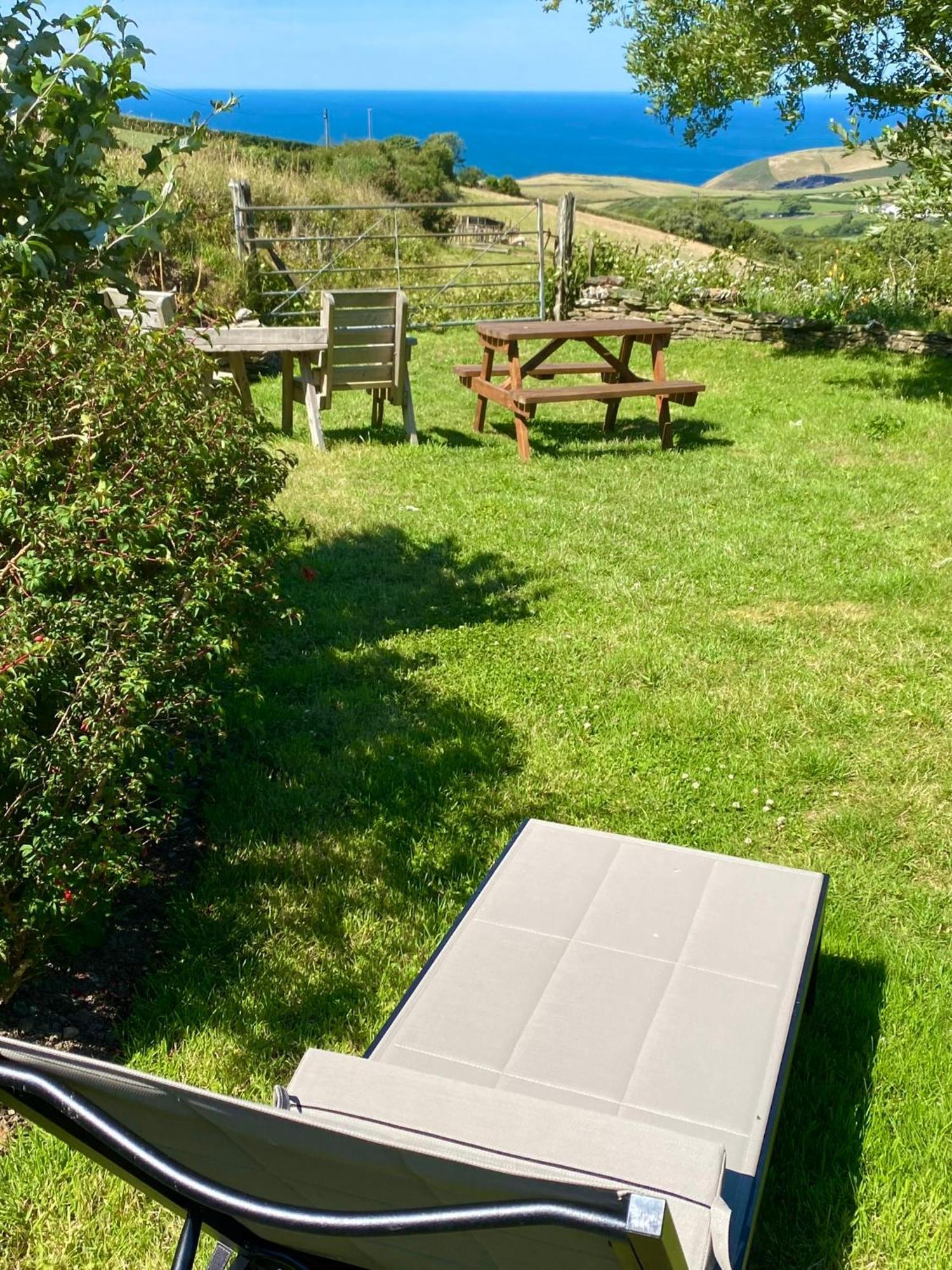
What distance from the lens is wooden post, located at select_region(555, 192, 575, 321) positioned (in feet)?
45.6

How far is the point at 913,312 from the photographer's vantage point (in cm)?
1284

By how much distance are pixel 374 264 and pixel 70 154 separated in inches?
470

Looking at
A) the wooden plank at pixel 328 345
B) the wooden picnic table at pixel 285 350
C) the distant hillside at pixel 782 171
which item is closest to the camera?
the wooden picnic table at pixel 285 350

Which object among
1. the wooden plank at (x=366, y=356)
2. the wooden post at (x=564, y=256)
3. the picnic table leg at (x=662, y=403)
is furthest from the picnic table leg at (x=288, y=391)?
the wooden post at (x=564, y=256)

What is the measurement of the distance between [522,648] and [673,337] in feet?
30.0

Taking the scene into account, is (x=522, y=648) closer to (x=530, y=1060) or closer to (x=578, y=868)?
(x=578, y=868)

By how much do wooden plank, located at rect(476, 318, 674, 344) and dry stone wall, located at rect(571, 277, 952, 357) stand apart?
2.86 metres

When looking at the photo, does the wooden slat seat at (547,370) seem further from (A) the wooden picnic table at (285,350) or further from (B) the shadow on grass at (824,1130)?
(B) the shadow on grass at (824,1130)

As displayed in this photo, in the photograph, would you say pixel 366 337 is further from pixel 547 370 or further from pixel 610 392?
pixel 610 392

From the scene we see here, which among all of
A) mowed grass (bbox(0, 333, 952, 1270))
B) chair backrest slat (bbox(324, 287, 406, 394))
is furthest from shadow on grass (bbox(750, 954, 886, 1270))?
chair backrest slat (bbox(324, 287, 406, 394))

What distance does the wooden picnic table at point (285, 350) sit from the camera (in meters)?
8.05

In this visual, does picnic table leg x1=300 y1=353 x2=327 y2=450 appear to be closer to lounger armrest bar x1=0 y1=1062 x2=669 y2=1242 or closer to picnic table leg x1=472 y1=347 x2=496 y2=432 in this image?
picnic table leg x1=472 y1=347 x2=496 y2=432

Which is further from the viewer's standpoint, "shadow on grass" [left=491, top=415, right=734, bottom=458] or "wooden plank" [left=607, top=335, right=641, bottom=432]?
"wooden plank" [left=607, top=335, right=641, bottom=432]

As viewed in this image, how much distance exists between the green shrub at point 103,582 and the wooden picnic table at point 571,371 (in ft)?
15.9
